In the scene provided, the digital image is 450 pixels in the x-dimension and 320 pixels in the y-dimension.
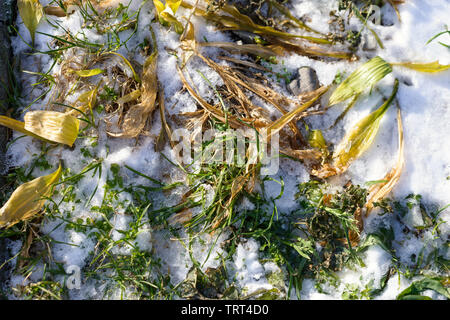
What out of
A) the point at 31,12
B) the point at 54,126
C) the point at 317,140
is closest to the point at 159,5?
the point at 31,12

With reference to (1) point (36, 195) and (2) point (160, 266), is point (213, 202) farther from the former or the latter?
(1) point (36, 195)

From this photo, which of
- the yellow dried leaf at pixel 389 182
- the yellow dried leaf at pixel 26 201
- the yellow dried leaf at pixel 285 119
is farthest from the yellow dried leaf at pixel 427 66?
the yellow dried leaf at pixel 26 201

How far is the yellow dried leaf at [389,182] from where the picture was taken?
7.38 ft

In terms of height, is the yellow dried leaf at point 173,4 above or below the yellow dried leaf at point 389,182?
above

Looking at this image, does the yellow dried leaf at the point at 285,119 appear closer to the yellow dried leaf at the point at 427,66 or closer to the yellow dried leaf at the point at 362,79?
the yellow dried leaf at the point at 362,79

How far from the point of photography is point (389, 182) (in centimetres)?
226

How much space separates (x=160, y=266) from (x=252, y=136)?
89cm

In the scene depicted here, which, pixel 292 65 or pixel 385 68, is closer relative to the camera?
pixel 385 68

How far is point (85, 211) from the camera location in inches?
90.6

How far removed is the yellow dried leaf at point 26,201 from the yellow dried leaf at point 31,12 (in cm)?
91

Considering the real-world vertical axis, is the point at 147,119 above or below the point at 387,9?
below

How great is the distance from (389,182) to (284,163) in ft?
1.91

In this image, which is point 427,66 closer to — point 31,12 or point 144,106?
point 144,106
